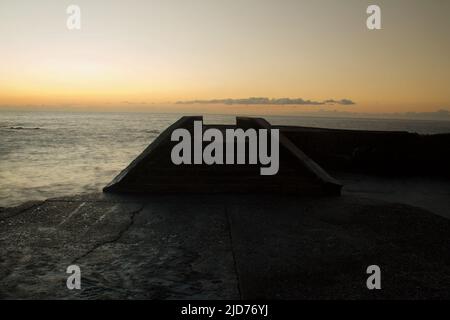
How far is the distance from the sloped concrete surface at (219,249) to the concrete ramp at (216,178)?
2.02ft

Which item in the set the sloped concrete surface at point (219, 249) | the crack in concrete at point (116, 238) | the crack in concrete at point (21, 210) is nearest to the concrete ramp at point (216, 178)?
the sloped concrete surface at point (219, 249)

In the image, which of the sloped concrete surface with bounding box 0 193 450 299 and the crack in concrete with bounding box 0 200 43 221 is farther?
the crack in concrete with bounding box 0 200 43 221

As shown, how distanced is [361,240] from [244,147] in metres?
3.70

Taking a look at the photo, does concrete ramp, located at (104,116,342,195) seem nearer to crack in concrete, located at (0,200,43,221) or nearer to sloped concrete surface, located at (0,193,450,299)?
sloped concrete surface, located at (0,193,450,299)

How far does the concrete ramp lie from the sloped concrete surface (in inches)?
24.3

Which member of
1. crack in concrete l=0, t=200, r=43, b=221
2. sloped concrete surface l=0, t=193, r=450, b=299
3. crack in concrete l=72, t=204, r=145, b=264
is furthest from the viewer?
crack in concrete l=0, t=200, r=43, b=221

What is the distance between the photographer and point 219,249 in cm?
428

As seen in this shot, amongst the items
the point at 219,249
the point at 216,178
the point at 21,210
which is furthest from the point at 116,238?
the point at 216,178

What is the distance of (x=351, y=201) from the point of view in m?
6.98

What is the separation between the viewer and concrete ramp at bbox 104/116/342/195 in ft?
23.9

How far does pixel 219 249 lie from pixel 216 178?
3.25 meters

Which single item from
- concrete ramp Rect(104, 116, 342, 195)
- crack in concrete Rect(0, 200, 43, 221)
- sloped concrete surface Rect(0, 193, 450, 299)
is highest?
concrete ramp Rect(104, 116, 342, 195)

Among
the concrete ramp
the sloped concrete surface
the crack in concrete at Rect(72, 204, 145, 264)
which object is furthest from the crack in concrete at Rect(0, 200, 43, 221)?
the crack in concrete at Rect(72, 204, 145, 264)
